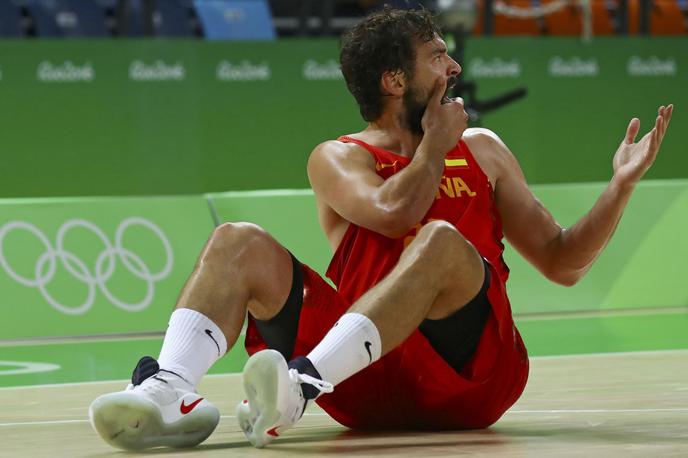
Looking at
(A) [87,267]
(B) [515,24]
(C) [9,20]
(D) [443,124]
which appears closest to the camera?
(D) [443,124]

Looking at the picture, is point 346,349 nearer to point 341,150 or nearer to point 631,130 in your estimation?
point 341,150

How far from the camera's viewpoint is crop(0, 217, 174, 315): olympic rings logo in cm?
700

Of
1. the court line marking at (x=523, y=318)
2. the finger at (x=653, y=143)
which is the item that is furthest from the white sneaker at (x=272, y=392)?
the court line marking at (x=523, y=318)

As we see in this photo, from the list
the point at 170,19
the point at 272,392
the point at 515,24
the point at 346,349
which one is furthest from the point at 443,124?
the point at 515,24

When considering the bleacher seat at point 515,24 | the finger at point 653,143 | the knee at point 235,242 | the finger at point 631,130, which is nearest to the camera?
the knee at point 235,242

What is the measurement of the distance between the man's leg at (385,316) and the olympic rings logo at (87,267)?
394 centimetres

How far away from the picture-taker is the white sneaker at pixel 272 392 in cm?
303

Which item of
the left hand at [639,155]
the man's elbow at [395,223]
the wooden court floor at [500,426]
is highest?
the man's elbow at [395,223]

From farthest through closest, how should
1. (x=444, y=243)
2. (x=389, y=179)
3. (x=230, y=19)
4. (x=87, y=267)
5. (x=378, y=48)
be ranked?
(x=230, y=19)
(x=87, y=267)
(x=378, y=48)
(x=389, y=179)
(x=444, y=243)

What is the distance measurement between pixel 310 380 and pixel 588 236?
105 centimetres

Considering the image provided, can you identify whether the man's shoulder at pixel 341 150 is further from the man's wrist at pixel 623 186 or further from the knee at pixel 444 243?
the man's wrist at pixel 623 186

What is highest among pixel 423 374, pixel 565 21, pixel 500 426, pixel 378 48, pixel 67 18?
pixel 378 48

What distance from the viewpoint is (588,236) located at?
12.3 ft

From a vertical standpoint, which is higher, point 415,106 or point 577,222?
point 415,106
